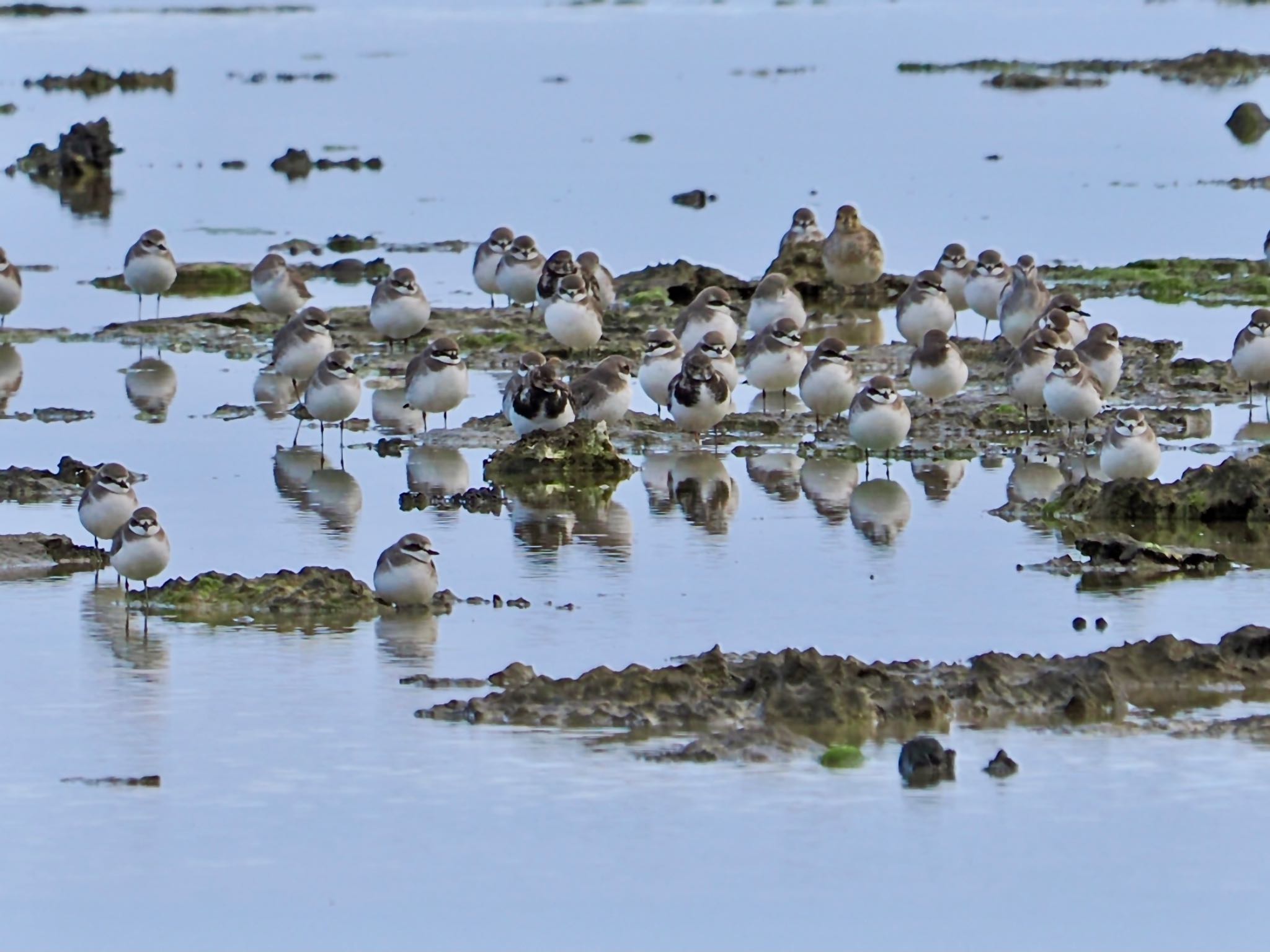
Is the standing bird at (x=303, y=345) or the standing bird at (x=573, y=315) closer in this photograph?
the standing bird at (x=303, y=345)

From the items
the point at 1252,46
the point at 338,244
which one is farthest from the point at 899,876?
the point at 1252,46

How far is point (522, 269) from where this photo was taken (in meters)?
24.9

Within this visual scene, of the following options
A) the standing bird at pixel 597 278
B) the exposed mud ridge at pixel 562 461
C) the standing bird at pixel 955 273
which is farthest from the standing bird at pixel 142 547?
the standing bird at pixel 955 273

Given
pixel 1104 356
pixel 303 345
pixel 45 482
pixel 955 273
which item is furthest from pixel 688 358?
pixel 955 273

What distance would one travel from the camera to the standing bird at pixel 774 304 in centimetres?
2252

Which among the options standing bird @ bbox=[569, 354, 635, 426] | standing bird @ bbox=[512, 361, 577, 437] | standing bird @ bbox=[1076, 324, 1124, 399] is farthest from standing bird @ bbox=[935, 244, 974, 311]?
standing bird @ bbox=[512, 361, 577, 437]

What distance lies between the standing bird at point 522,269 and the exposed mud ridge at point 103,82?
98.2 feet

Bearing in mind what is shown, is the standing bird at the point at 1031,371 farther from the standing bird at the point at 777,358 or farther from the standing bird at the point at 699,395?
the standing bird at the point at 699,395

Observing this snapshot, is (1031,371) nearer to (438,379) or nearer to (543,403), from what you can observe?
(543,403)

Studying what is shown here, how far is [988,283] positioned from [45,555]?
1149cm

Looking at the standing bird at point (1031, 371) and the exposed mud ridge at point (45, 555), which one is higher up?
the standing bird at point (1031, 371)

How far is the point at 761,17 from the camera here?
77.1 meters

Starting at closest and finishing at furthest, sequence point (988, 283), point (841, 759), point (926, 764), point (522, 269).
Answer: point (926, 764), point (841, 759), point (988, 283), point (522, 269)

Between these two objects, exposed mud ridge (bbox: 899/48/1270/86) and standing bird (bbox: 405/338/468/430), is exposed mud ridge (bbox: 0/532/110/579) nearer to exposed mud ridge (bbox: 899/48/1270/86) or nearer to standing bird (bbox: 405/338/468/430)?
standing bird (bbox: 405/338/468/430)
